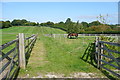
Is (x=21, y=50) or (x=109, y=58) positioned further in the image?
(x=21, y=50)

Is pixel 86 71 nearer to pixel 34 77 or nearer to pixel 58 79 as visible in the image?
pixel 58 79

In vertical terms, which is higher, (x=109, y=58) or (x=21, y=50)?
(x=21, y=50)

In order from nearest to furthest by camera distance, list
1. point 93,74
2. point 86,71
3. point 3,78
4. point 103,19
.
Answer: point 3,78
point 93,74
point 86,71
point 103,19

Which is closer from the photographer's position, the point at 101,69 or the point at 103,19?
the point at 101,69

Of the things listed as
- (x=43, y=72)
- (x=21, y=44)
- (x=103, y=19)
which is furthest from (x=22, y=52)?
(x=103, y=19)

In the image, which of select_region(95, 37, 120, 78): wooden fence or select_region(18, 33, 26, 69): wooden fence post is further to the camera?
select_region(18, 33, 26, 69): wooden fence post

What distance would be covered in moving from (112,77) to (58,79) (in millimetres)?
1736

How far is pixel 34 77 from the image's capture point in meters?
4.54

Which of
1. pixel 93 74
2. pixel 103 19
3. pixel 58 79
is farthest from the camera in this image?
pixel 103 19

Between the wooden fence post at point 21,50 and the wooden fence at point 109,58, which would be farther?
the wooden fence post at point 21,50

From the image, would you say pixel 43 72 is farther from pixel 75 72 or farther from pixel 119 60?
pixel 119 60

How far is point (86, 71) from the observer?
5191 mm

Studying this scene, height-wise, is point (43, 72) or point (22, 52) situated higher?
point (22, 52)

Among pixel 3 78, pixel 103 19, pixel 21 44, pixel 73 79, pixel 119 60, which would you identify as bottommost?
pixel 73 79
